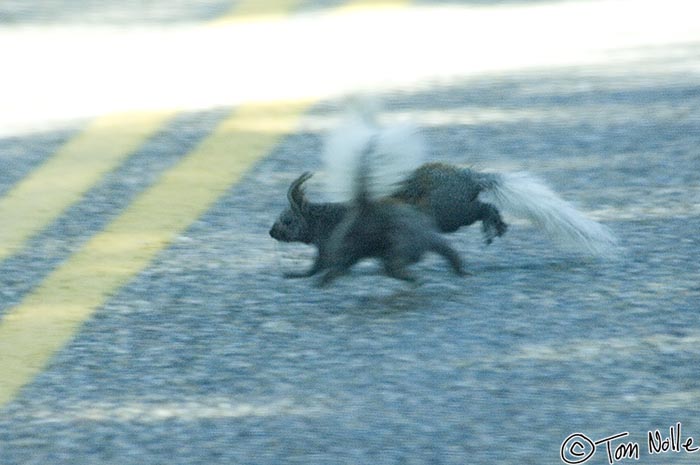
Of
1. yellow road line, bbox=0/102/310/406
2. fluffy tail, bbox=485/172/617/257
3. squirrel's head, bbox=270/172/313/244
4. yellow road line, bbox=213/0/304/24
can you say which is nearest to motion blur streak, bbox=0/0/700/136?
yellow road line, bbox=213/0/304/24

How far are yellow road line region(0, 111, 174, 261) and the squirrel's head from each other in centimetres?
102

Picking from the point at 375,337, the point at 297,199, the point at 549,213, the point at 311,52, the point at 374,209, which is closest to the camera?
the point at 375,337

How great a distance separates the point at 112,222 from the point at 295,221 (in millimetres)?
1048

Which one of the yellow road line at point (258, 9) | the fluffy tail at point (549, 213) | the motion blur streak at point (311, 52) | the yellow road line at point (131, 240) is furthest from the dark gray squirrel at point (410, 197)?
the yellow road line at point (258, 9)

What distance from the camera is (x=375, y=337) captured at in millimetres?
4316

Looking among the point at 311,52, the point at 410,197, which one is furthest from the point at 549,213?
the point at 311,52

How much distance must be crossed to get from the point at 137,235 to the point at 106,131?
1529 millimetres

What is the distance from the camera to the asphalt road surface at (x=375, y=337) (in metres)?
3.65

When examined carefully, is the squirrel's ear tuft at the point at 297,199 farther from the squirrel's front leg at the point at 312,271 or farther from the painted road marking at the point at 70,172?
the painted road marking at the point at 70,172

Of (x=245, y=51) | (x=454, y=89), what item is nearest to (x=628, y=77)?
(x=454, y=89)

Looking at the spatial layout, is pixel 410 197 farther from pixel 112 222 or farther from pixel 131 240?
pixel 112 222

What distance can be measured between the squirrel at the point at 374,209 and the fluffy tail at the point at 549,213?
1.52 ft

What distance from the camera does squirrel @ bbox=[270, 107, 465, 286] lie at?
4.42 m

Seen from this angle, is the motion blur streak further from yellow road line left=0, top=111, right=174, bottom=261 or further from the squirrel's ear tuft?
the squirrel's ear tuft
